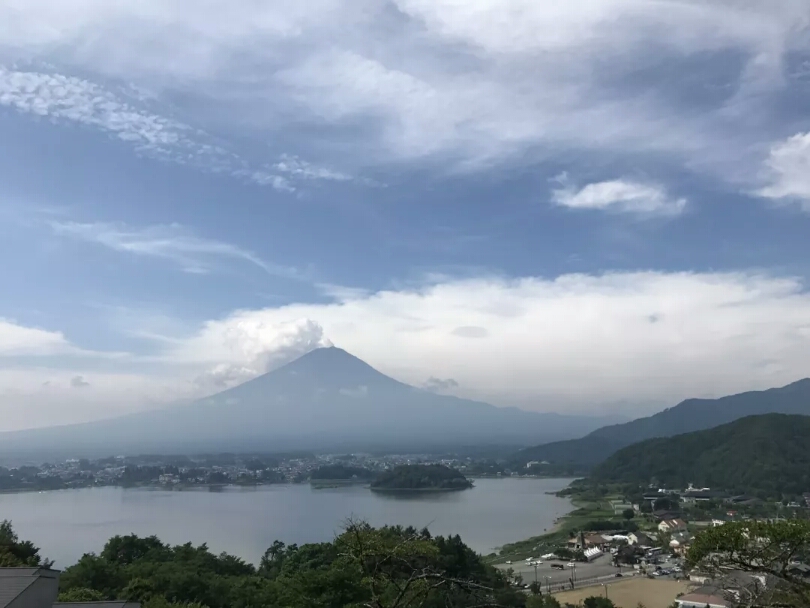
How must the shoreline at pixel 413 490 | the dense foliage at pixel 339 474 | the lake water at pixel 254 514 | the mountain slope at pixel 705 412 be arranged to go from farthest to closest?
1. the mountain slope at pixel 705 412
2. the dense foliage at pixel 339 474
3. the shoreline at pixel 413 490
4. the lake water at pixel 254 514

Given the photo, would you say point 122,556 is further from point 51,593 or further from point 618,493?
point 618,493

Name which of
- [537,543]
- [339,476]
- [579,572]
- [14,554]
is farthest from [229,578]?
[339,476]

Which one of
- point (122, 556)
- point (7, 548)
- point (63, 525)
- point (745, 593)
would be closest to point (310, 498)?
point (63, 525)

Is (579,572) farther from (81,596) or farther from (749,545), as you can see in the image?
(749,545)

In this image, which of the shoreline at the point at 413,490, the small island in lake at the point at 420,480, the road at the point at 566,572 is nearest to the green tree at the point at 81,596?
the road at the point at 566,572

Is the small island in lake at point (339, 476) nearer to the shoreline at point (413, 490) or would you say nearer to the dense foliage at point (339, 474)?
the dense foliage at point (339, 474)

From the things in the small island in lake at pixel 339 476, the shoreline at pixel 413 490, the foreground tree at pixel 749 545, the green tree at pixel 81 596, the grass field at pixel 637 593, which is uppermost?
the foreground tree at pixel 749 545

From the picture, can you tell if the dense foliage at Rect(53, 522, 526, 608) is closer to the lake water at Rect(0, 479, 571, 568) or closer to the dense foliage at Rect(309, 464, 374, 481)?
the lake water at Rect(0, 479, 571, 568)
